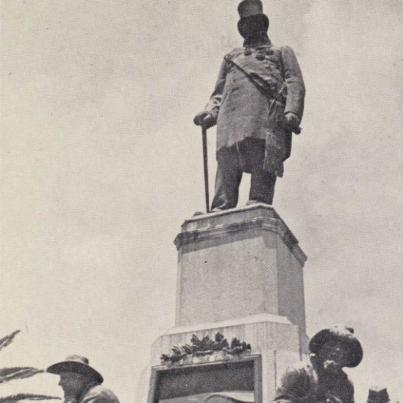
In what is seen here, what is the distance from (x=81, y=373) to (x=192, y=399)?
152cm

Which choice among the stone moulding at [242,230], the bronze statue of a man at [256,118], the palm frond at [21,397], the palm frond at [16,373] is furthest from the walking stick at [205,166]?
the palm frond at [16,373]

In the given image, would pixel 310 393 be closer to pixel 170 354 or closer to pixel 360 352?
pixel 360 352

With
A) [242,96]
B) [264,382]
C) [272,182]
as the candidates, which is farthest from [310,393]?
[242,96]

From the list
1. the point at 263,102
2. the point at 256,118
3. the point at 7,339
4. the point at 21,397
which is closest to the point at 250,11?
the point at 263,102

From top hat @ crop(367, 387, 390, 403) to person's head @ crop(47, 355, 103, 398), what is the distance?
2.52m

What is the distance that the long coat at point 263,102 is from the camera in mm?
9945

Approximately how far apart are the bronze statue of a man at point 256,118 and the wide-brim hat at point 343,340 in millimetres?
3449

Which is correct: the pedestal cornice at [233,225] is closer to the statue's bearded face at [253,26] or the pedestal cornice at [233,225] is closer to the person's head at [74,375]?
the person's head at [74,375]

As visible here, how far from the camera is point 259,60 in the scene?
10.6 m

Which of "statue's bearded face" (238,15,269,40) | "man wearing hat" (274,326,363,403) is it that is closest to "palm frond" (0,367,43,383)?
"statue's bearded face" (238,15,269,40)

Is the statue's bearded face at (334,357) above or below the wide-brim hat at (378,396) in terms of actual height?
above

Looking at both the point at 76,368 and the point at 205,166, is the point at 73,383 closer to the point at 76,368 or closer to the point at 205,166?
the point at 76,368

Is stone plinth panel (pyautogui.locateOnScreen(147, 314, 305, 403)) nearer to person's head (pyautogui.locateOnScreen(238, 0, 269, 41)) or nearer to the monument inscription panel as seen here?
the monument inscription panel

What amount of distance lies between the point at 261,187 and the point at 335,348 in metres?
3.69
